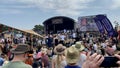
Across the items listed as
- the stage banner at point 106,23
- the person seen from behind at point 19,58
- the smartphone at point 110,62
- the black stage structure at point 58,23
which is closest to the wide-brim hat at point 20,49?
the person seen from behind at point 19,58

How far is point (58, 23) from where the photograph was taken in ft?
204

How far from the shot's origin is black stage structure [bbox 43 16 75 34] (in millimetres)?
61125

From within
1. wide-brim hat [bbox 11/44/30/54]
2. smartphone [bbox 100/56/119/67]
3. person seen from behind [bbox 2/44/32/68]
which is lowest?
person seen from behind [bbox 2/44/32/68]

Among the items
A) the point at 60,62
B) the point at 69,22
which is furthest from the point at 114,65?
the point at 69,22

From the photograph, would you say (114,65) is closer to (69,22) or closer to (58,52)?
(58,52)

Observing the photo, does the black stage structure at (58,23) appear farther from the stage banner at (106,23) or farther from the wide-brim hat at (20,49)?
the wide-brim hat at (20,49)

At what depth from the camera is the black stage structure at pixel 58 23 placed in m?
61.1

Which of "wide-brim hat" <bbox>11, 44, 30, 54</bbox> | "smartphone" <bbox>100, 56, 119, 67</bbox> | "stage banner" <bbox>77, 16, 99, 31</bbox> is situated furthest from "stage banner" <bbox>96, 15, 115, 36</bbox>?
"stage banner" <bbox>77, 16, 99, 31</bbox>

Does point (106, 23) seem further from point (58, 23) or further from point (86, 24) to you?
point (58, 23)

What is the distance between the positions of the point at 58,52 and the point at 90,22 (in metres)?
47.3

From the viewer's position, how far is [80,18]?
183ft

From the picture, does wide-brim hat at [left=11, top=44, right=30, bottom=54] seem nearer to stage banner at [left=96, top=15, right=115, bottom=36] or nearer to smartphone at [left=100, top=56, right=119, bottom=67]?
smartphone at [left=100, top=56, right=119, bottom=67]

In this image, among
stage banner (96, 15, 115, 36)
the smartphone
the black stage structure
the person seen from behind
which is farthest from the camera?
the black stage structure

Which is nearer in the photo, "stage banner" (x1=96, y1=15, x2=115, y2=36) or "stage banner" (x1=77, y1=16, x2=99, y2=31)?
"stage banner" (x1=96, y1=15, x2=115, y2=36)
